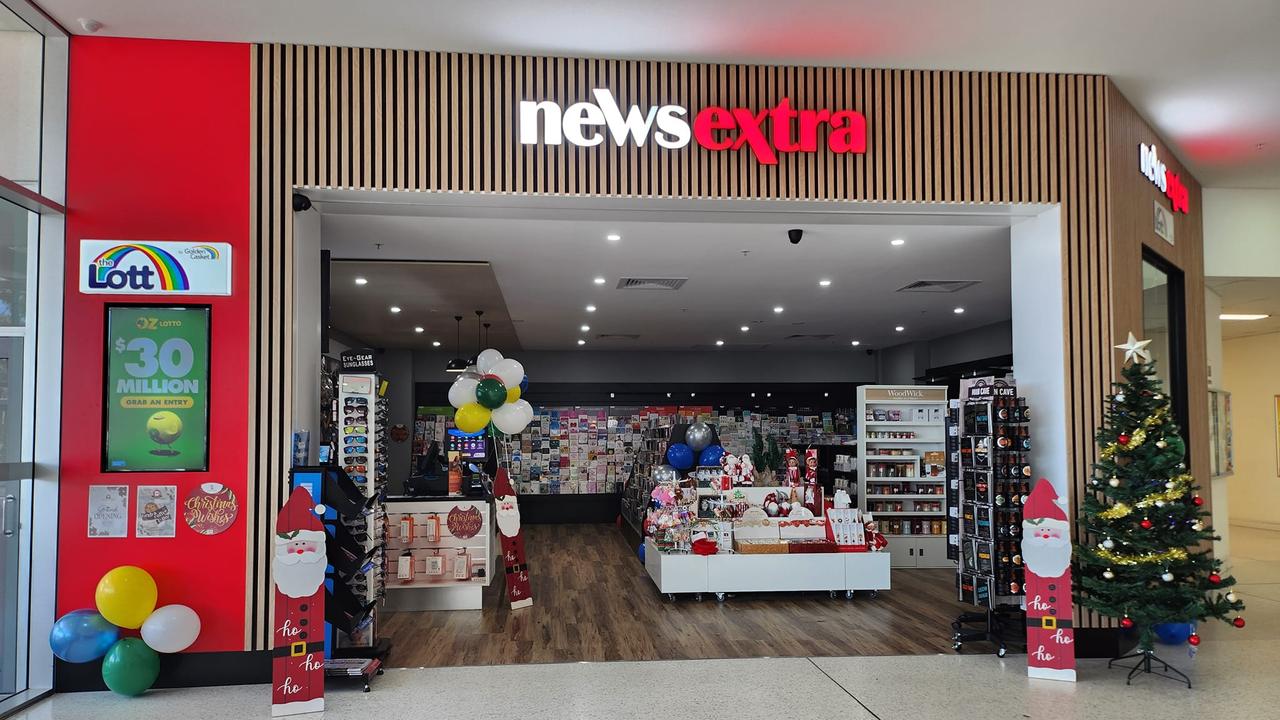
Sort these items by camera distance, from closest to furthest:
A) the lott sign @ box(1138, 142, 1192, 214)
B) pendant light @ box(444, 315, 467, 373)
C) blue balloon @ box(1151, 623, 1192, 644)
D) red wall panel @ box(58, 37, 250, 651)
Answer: red wall panel @ box(58, 37, 250, 651) → blue balloon @ box(1151, 623, 1192, 644) → the lott sign @ box(1138, 142, 1192, 214) → pendant light @ box(444, 315, 467, 373)

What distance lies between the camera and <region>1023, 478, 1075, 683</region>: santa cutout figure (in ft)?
17.4

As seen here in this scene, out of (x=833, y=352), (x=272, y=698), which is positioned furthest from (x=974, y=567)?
(x=833, y=352)

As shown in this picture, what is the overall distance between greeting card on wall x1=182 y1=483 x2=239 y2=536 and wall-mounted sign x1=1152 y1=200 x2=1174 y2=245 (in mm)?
7090

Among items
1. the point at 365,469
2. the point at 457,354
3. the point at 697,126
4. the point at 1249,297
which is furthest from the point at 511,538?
the point at 457,354

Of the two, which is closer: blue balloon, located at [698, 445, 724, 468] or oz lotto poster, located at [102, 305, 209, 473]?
oz lotto poster, located at [102, 305, 209, 473]

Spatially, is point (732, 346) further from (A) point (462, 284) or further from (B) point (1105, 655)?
(B) point (1105, 655)

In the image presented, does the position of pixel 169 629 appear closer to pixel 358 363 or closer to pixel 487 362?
pixel 358 363

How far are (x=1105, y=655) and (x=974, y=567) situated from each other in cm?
99

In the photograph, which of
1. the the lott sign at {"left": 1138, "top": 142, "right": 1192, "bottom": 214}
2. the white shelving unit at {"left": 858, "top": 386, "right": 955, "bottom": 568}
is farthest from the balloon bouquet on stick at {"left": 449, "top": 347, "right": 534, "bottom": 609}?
the the lott sign at {"left": 1138, "top": 142, "right": 1192, "bottom": 214}

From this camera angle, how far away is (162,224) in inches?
210

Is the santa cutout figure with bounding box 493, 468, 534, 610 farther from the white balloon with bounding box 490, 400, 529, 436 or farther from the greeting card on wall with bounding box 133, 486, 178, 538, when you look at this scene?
the greeting card on wall with bounding box 133, 486, 178, 538


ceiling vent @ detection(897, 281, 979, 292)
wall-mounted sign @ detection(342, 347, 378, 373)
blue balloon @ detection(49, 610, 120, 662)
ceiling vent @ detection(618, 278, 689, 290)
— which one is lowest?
blue balloon @ detection(49, 610, 120, 662)

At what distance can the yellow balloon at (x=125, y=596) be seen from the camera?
495 cm

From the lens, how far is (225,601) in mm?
5301
